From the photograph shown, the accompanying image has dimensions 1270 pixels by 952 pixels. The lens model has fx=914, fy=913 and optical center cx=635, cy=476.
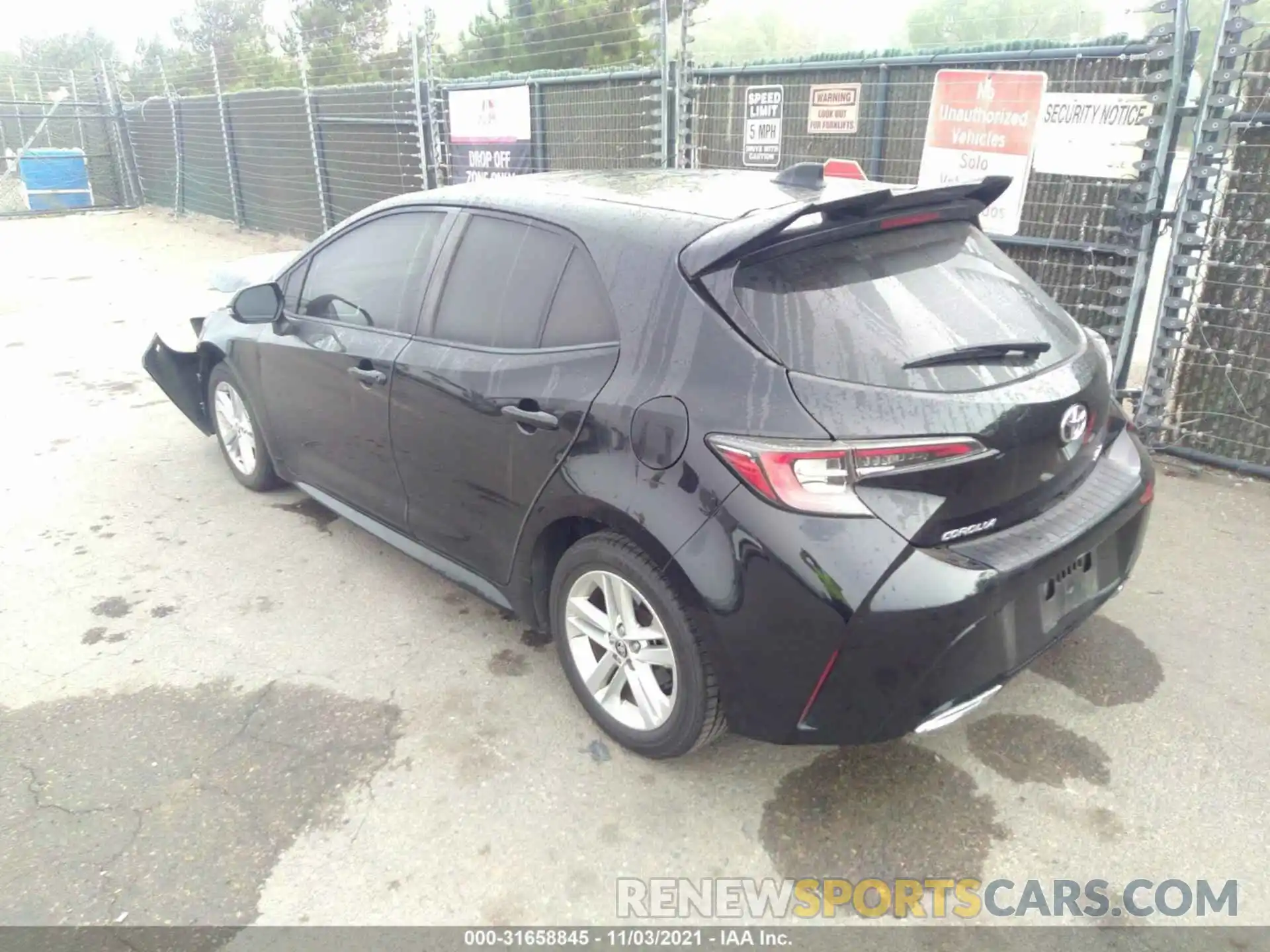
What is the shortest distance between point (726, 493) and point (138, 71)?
2231cm

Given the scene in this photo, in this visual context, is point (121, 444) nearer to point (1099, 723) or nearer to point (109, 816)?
point (109, 816)

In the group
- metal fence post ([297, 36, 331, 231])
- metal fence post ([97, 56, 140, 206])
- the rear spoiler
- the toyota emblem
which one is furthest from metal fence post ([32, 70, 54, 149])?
the toyota emblem

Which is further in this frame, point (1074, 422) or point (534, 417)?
point (534, 417)

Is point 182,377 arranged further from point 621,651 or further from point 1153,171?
point 1153,171

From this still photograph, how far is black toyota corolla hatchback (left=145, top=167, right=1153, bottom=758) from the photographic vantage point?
7.32 feet

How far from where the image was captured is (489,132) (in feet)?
30.7

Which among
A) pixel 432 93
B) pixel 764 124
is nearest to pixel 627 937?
pixel 764 124

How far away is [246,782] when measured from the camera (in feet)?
9.02

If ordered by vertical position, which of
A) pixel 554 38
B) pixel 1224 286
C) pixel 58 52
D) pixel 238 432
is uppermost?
pixel 58 52

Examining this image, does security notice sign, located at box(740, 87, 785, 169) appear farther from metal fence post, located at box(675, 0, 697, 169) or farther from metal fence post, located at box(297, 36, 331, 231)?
metal fence post, located at box(297, 36, 331, 231)

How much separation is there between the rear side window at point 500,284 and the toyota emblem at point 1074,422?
1525 mm

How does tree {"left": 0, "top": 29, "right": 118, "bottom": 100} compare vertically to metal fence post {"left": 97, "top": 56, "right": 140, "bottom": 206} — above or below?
above

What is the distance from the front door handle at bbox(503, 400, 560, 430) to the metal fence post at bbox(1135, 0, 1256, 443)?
384 centimetres

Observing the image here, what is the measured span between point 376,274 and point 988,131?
3777 millimetres
